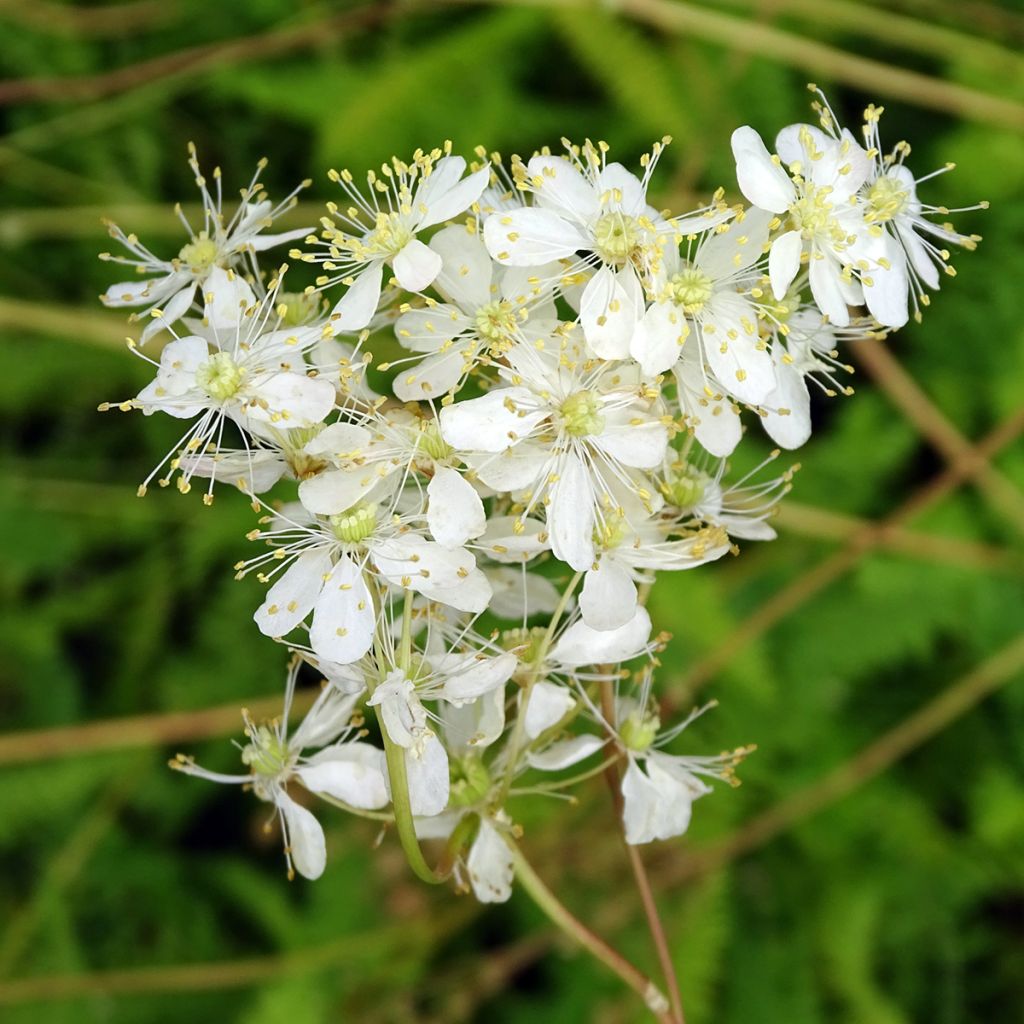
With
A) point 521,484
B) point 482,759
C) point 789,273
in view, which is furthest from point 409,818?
point 789,273

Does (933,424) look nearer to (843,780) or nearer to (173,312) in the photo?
(843,780)

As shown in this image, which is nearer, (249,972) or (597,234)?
(597,234)

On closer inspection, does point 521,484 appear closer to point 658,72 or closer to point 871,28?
point 658,72

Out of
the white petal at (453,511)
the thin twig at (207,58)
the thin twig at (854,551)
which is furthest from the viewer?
the thin twig at (207,58)

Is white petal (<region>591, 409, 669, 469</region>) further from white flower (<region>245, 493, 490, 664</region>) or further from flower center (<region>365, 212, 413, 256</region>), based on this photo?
flower center (<region>365, 212, 413, 256</region>)

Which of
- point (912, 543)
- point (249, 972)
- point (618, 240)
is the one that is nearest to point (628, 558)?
point (618, 240)

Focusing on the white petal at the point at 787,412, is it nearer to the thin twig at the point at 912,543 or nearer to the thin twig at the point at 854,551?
the thin twig at the point at 854,551

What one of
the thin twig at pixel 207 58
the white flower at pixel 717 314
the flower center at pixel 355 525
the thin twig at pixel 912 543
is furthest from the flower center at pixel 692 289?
the thin twig at pixel 207 58
